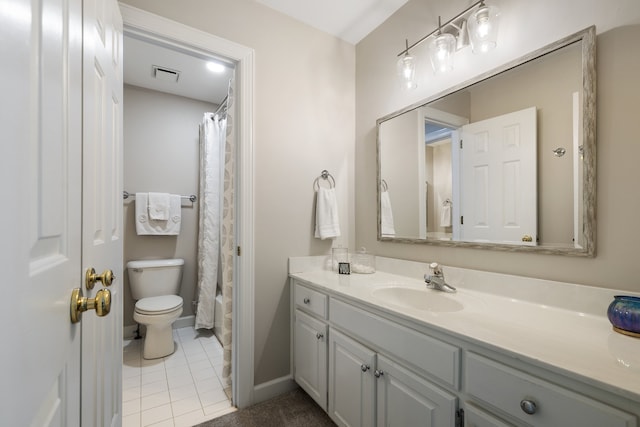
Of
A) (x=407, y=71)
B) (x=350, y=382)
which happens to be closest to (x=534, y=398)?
(x=350, y=382)

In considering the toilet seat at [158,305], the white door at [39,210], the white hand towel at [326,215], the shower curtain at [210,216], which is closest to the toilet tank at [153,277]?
the toilet seat at [158,305]

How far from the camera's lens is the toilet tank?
2.48 metres

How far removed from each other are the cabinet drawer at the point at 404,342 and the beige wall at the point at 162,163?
212cm

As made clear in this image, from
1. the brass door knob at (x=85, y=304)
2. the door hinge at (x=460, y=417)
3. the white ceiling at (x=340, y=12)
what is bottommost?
the door hinge at (x=460, y=417)

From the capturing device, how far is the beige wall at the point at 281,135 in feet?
5.67

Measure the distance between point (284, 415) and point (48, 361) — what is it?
1.46m

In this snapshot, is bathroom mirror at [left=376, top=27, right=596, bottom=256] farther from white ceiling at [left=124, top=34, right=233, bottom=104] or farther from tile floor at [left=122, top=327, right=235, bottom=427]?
tile floor at [left=122, top=327, right=235, bottom=427]

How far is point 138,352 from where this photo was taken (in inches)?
92.4

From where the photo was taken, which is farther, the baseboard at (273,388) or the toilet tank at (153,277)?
the toilet tank at (153,277)

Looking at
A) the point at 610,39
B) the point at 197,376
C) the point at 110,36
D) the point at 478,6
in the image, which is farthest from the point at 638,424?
the point at 197,376

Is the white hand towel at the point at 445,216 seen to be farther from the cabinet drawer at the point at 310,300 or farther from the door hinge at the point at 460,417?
the door hinge at the point at 460,417

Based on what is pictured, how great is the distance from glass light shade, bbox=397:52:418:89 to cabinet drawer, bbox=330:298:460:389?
1.32 metres

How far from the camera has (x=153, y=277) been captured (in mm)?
2516

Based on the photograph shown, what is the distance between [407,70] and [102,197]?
1.63 m
